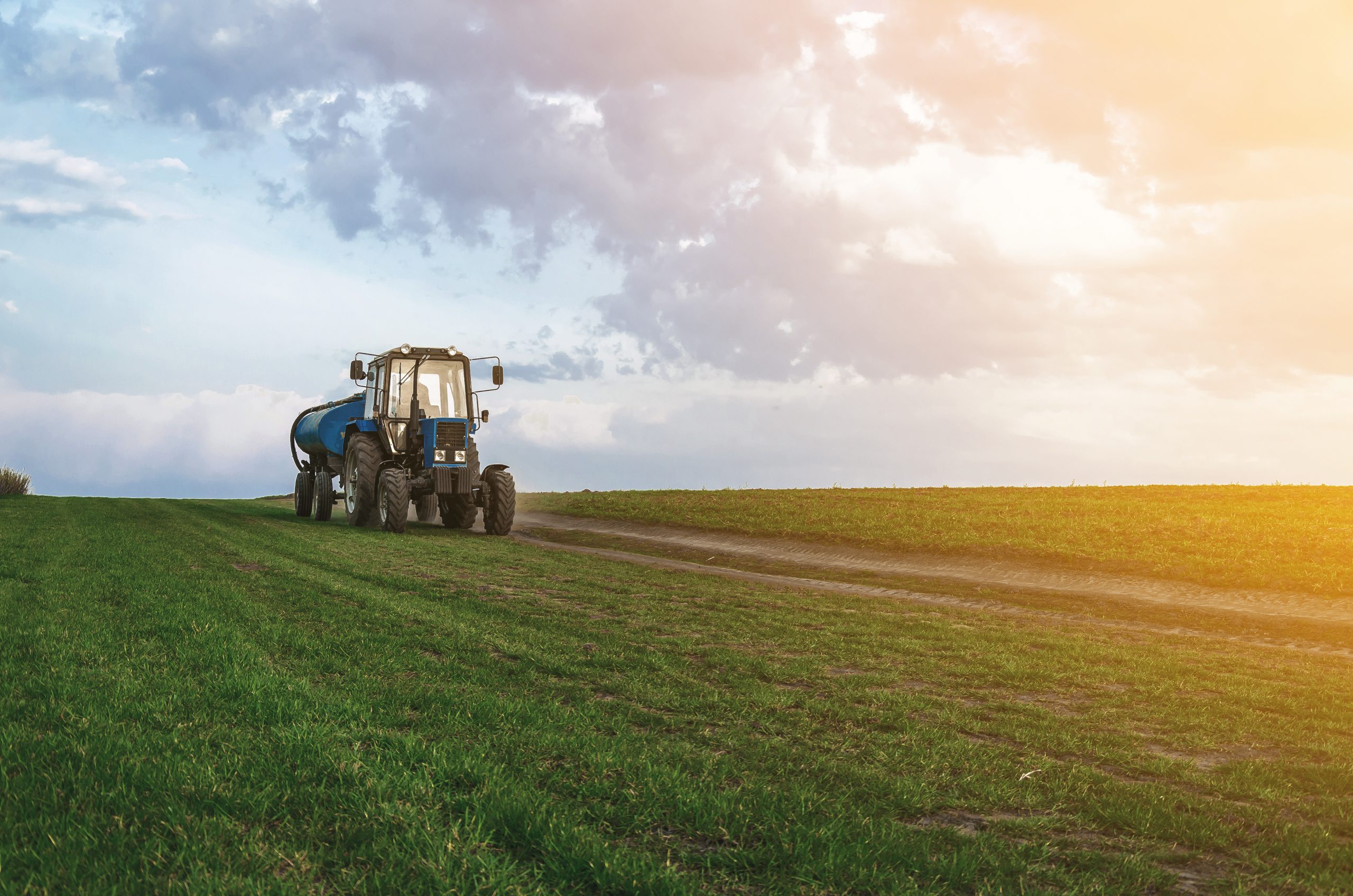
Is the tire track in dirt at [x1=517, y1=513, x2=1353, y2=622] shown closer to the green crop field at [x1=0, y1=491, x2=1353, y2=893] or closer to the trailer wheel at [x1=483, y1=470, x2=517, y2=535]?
the trailer wheel at [x1=483, y1=470, x2=517, y2=535]

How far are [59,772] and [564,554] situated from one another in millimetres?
13471

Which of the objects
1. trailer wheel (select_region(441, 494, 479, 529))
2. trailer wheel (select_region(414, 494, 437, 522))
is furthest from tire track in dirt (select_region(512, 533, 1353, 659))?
trailer wheel (select_region(414, 494, 437, 522))

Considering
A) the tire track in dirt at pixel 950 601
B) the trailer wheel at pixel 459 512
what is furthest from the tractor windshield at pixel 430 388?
the tire track in dirt at pixel 950 601

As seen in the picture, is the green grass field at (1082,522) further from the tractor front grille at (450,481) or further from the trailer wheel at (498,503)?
the tractor front grille at (450,481)

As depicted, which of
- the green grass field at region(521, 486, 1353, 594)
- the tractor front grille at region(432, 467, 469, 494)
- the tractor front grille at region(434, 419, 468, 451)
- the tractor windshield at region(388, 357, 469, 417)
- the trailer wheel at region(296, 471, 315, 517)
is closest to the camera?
the green grass field at region(521, 486, 1353, 594)

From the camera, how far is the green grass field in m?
17.5

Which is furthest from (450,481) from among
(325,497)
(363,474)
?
(325,497)

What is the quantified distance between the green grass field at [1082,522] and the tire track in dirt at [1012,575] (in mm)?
570

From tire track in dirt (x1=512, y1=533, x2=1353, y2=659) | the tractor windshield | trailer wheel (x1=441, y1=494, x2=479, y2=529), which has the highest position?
the tractor windshield

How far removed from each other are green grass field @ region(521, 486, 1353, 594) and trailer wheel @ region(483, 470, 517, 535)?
5.63 m

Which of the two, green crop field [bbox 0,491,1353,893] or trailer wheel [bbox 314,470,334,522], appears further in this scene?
trailer wheel [bbox 314,470,334,522]

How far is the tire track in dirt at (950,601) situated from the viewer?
38.4 ft

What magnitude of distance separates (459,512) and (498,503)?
1.84 m

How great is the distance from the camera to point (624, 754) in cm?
489
